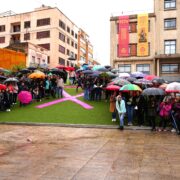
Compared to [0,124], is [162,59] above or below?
above

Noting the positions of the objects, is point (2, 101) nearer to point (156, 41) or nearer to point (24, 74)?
point (24, 74)

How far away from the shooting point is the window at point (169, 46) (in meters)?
42.4

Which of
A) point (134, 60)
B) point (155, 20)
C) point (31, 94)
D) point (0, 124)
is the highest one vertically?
point (155, 20)

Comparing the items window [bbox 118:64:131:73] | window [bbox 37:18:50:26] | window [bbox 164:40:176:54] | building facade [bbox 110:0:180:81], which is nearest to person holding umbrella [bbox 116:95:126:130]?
building facade [bbox 110:0:180:81]

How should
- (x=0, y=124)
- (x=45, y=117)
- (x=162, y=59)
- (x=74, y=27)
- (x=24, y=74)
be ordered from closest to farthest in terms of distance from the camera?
(x=0, y=124) → (x=45, y=117) → (x=24, y=74) → (x=162, y=59) → (x=74, y=27)

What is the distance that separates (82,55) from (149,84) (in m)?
62.5

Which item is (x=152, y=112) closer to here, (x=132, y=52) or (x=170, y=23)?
(x=132, y=52)

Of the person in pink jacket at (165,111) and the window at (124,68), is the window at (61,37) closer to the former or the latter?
the window at (124,68)

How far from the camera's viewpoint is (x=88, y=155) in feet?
28.6

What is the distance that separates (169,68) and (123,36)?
7.73 metres

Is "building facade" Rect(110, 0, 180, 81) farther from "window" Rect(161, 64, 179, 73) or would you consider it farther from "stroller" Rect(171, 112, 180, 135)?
"stroller" Rect(171, 112, 180, 135)

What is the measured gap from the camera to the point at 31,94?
846 inches

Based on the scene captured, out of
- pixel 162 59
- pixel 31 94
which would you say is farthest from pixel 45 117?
pixel 162 59

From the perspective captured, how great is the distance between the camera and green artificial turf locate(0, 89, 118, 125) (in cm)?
1623
